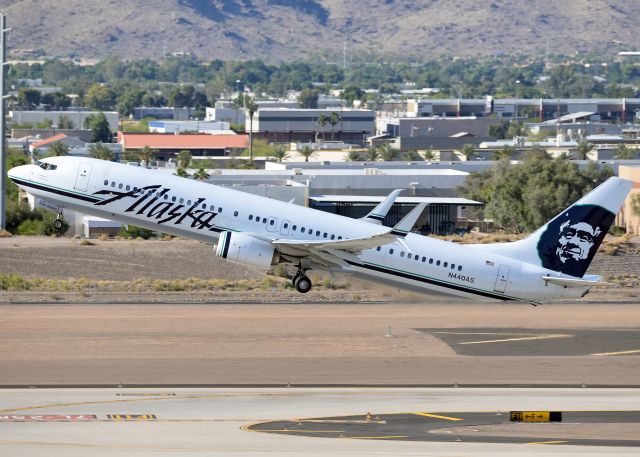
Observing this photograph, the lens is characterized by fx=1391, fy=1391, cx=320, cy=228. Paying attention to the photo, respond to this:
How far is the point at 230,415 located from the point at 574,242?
965 inches

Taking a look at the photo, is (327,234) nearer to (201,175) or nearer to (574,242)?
(574,242)

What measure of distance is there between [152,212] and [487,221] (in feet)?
254

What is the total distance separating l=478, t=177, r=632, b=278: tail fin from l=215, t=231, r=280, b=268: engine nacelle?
41.4ft

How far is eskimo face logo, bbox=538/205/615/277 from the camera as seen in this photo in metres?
70.6

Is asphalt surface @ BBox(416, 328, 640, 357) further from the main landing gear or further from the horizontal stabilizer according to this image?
the main landing gear

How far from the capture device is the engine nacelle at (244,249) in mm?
64875

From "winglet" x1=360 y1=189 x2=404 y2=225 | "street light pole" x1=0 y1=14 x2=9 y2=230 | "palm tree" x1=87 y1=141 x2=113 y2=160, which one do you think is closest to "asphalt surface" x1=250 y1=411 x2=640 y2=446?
"winglet" x1=360 y1=189 x2=404 y2=225

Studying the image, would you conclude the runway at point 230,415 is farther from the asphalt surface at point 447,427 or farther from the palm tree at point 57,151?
the palm tree at point 57,151

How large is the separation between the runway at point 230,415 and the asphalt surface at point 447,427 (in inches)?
21.7

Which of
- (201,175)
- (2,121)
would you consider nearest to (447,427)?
(2,121)

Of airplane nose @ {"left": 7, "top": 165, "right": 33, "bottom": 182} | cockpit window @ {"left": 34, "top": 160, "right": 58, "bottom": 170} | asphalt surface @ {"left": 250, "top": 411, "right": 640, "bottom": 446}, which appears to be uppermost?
cockpit window @ {"left": 34, "top": 160, "right": 58, "bottom": 170}

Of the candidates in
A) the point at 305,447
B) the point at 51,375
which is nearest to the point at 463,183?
the point at 51,375

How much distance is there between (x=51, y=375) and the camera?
6147 cm

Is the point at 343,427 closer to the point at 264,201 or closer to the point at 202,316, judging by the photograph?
the point at 264,201
